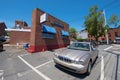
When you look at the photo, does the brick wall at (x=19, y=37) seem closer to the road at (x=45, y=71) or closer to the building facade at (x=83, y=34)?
the road at (x=45, y=71)

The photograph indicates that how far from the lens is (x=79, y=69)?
4445 millimetres

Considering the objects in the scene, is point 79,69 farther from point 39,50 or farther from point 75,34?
point 75,34

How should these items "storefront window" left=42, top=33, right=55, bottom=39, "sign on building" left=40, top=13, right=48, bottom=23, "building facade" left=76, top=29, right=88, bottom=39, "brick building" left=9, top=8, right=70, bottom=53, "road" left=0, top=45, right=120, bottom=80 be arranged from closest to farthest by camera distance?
1. "road" left=0, top=45, right=120, bottom=80
2. "sign on building" left=40, top=13, right=48, bottom=23
3. "brick building" left=9, top=8, right=70, bottom=53
4. "storefront window" left=42, top=33, right=55, bottom=39
5. "building facade" left=76, top=29, right=88, bottom=39

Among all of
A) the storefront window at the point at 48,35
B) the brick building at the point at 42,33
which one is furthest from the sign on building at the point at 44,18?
the storefront window at the point at 48,35

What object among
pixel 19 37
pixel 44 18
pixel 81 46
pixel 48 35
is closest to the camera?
pixel 81 46

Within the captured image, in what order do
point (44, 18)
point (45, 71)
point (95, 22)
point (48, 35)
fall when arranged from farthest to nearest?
point (95, 22) → point (48, 35) → point (44, 18) → point (45, 71)

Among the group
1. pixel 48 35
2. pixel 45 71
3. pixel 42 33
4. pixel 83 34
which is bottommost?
pixel 45 71

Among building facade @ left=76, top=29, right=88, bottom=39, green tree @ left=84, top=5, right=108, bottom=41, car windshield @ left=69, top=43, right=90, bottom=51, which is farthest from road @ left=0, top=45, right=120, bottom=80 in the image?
building facade @ left=76, top=29, right=88, bottom=39

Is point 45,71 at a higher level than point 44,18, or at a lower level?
lower

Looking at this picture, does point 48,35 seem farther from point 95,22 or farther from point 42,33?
point 95,22

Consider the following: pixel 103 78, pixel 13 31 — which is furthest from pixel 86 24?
pixel 103 78

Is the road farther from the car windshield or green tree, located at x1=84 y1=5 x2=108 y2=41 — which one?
green tree, located at x1=84 y1=5 x2=108 y2=41

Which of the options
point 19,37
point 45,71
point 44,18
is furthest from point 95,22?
point 45,71

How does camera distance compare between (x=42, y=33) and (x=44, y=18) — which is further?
(x=42, y=33)
